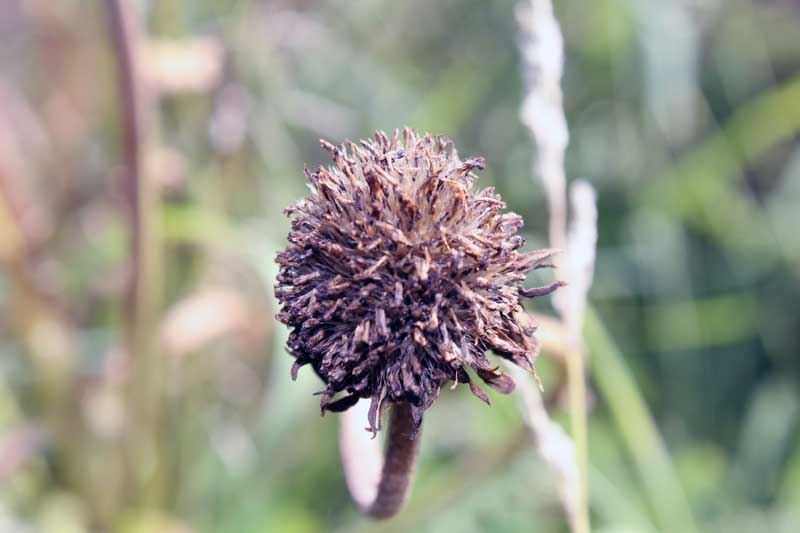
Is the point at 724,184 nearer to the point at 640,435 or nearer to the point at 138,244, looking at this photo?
the point at 640,435

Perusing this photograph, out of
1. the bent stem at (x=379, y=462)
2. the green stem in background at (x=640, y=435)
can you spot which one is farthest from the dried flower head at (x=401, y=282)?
the green stem in background at (x=640, y=435)

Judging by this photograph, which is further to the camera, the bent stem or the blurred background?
the blurred background

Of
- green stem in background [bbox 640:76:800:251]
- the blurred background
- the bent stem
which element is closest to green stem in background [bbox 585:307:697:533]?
the blurred background

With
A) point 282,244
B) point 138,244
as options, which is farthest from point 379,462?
point 282,244

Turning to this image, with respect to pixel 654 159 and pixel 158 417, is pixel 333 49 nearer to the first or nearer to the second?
pixel 654 159

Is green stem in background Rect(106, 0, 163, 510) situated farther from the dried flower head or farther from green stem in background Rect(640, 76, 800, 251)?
green stem in background Rect(640, 76, 800, 251)


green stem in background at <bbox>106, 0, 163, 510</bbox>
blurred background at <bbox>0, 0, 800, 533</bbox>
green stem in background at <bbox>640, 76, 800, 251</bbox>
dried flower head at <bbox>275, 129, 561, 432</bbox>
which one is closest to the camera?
dried flower head at <bbox>275, 129, 561, 432</bbox>
